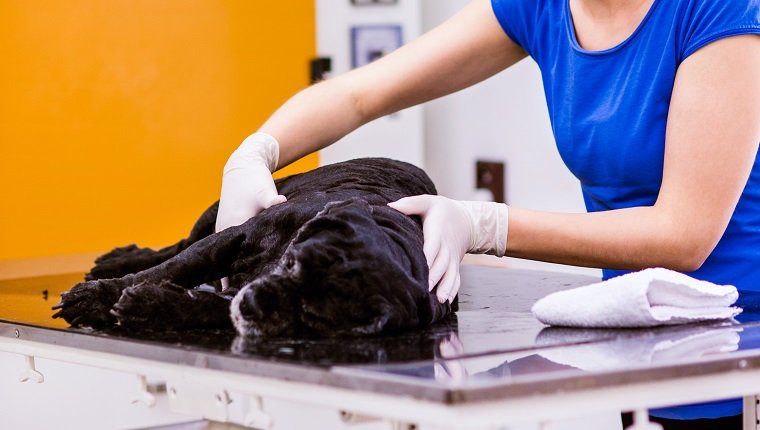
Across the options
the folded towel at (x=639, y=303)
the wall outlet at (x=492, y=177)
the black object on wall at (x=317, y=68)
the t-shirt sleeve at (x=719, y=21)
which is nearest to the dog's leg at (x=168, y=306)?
the folded towel at (x=639, y=303)

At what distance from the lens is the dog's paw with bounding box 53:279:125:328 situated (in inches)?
47.2

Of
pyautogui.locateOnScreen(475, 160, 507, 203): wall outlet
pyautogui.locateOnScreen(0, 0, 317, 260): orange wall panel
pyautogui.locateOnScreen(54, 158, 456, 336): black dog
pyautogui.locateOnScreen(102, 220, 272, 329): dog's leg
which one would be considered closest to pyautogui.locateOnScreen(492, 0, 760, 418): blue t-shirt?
pyautogui.locateOnScreen(54, 158, 456, 336): black dog

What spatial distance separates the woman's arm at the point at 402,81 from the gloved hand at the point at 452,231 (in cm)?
43

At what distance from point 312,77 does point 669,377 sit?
3.25 meters

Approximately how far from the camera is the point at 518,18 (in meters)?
1.61

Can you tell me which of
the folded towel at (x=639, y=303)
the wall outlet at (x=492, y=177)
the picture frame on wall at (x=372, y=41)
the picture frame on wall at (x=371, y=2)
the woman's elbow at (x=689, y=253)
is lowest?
the folded towel at (x=639, y=303)

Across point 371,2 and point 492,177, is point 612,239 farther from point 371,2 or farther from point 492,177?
point 492,177

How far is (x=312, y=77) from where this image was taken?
160 inches

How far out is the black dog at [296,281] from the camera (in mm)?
1048

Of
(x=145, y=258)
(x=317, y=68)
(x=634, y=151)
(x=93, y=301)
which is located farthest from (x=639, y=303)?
(x=317, y=68)

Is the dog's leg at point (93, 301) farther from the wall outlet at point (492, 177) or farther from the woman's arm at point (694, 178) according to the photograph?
the wall outlet at point (492, 177)

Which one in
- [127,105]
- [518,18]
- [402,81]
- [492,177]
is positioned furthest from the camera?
[492,177]

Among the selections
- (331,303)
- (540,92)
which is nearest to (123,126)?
(540,92)

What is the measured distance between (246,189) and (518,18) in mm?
498
